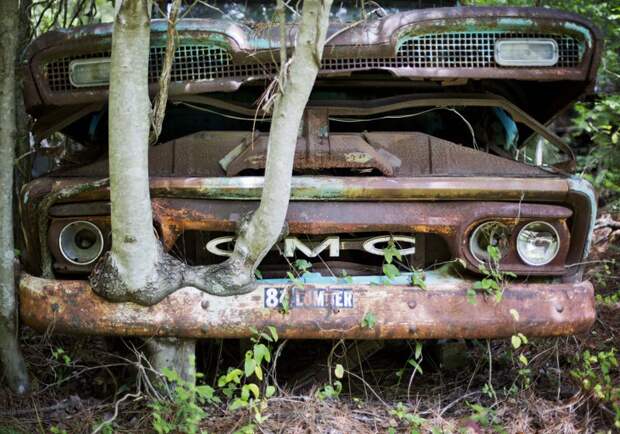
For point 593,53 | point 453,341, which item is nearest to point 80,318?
point 453,341

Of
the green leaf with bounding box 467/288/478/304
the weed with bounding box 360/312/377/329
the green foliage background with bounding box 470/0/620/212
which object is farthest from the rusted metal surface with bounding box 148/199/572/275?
the green foliage background with bounding box 470/0/620/212

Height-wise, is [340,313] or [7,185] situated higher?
[7,185]

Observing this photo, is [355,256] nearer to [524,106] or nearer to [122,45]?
[524,106]

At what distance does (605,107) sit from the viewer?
18.6 feet

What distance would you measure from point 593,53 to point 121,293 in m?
2.06

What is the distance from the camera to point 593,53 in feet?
9.78

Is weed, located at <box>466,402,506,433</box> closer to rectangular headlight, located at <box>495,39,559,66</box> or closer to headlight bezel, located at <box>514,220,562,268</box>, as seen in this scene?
headlight bezel, located at <box>514,220,562,268</box>

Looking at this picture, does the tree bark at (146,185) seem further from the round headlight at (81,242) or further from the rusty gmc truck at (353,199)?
the round headlight at (81,242)

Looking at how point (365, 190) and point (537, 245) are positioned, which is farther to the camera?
point (537, 245)

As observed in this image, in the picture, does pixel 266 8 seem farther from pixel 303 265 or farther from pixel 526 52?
pixel 303 265

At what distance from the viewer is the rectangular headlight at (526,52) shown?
116 inches

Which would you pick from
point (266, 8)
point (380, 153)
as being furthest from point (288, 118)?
point (266, 8)

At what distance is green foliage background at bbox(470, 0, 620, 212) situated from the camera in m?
5.67

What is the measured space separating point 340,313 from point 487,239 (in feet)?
2.31
